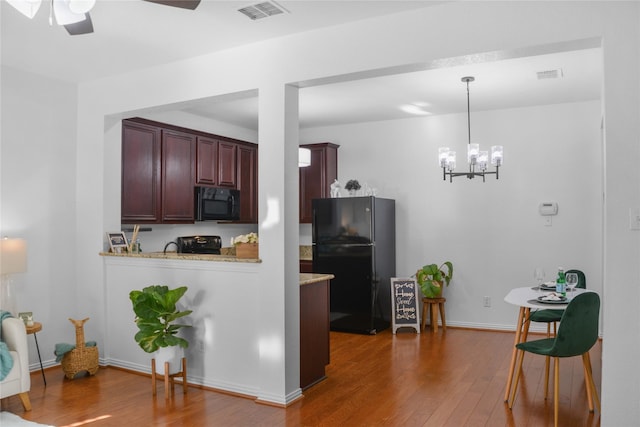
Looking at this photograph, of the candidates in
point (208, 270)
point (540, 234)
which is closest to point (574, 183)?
point (540, 234)

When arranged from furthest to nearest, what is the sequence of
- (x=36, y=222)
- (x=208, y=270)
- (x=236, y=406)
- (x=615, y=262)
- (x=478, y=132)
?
(x=478, y=132)
(x=36, y=222)
(x=208, y=270)
(x=236, y=406)
(x=615, y=262)

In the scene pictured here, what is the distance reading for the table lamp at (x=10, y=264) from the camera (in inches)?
155

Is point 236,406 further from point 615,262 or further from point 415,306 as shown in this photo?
point 415,306

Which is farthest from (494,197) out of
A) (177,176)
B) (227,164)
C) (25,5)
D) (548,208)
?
(25,5)

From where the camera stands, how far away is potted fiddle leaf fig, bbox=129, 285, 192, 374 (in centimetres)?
379

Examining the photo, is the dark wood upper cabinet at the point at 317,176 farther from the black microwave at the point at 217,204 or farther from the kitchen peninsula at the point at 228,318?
the kitchen peninsula at the point at 228,318

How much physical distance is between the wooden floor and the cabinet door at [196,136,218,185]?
2407 millimetres

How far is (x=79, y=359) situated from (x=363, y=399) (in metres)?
2.32

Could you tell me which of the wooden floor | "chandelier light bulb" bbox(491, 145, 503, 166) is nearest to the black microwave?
the wooden floor

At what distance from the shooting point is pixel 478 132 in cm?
620

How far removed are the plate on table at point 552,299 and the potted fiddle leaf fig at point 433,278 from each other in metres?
2.19

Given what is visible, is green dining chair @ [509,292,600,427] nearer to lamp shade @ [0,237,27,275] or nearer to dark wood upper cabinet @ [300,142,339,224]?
lamp shade @ [0,237,27,275]

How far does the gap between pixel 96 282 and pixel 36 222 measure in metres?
0.72

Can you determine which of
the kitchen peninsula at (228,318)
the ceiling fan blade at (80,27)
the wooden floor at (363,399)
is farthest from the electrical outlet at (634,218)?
the ceiling fan blade at (80,27)
